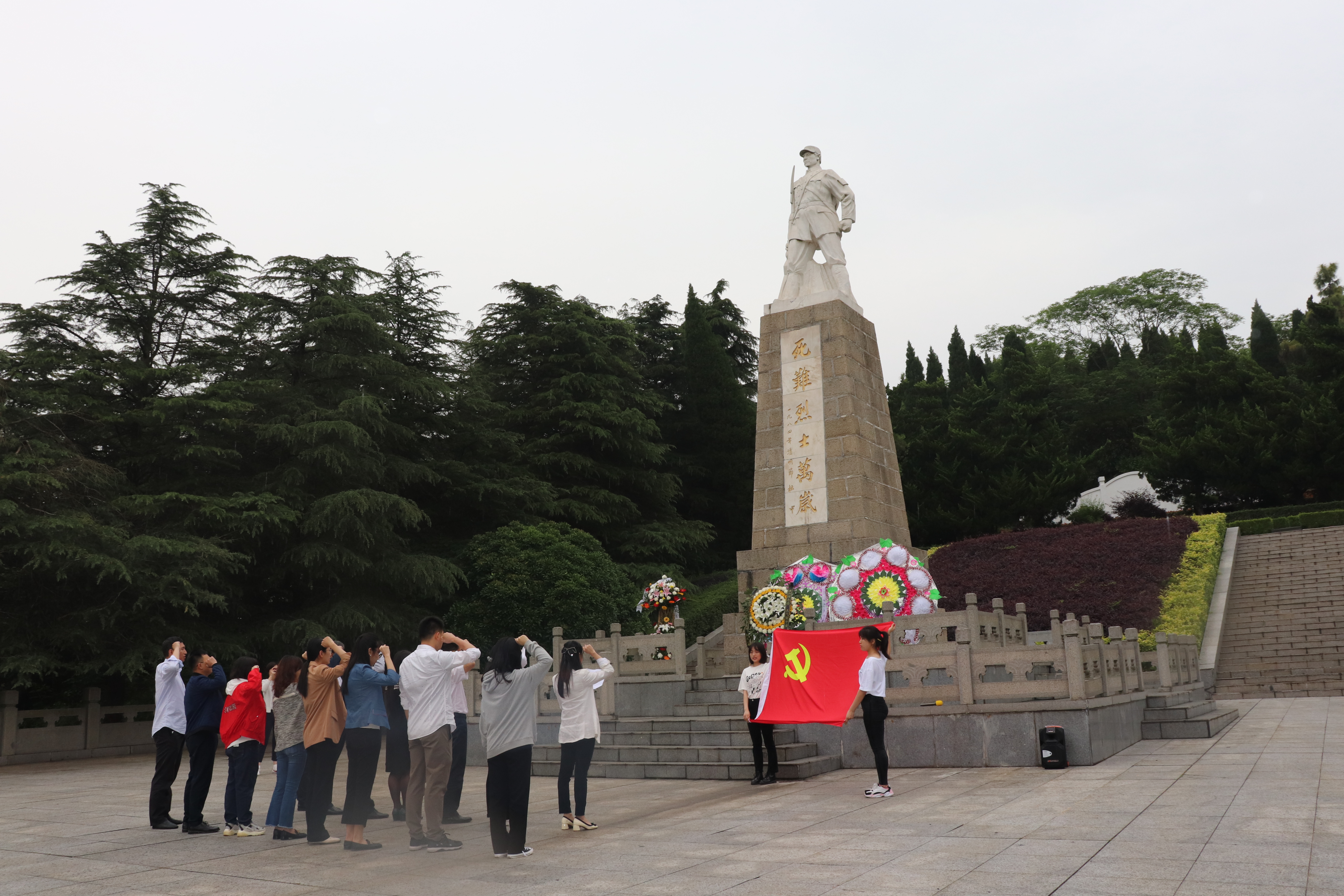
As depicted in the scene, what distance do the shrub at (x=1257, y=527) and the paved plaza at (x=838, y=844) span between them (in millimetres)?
22080

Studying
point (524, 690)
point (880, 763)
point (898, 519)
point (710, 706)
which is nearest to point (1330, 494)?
point (898, 519)

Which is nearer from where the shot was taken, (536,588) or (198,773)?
(198,773)

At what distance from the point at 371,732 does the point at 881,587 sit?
7634 mm

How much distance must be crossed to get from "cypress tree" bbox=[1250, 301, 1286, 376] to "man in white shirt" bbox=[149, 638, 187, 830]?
1705 inches

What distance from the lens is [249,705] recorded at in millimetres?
7504

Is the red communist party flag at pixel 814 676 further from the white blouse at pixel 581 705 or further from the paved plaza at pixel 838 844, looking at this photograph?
the white blouse at pixel 581 705

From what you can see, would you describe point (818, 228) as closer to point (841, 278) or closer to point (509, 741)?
point (841, 278)

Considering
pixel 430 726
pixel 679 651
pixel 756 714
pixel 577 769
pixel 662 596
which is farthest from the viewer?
pixel 662 596

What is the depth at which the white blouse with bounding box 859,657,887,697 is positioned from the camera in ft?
25.6

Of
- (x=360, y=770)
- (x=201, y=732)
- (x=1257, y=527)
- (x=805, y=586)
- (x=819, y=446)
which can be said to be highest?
(x=819, y=446)

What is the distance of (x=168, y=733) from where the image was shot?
7598 millimetres

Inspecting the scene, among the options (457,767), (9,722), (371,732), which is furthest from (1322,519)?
(9,722)

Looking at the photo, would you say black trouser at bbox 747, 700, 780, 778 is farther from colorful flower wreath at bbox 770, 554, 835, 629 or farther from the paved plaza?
colorful flower wreath at bbox 770, 554, 835, 629

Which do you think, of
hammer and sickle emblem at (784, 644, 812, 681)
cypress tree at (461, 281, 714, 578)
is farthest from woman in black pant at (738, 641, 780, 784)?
cypress tree at (461, 281, 714, 578)
